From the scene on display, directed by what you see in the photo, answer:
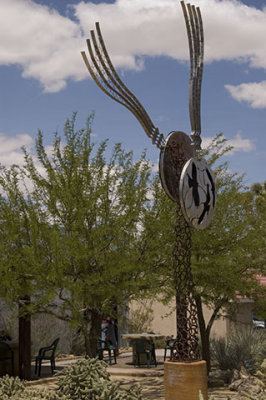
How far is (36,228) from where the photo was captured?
36.5 feet

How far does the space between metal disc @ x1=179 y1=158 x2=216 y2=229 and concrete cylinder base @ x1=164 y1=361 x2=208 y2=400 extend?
6.18ft

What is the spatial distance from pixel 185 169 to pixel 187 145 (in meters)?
0.83

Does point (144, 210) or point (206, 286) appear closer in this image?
point (144, 210)

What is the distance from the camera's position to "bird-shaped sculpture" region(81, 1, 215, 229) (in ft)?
27.9

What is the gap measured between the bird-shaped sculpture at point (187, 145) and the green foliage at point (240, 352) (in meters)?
7.14

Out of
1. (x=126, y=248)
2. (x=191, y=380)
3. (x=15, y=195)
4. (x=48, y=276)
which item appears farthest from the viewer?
(x=15, y=195)

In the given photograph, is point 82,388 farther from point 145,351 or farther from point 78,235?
point 145,351

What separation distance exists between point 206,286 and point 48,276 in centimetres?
449

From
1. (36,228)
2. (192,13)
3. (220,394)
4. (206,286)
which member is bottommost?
(220,394)

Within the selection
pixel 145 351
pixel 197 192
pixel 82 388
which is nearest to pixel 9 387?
pixel 82 388

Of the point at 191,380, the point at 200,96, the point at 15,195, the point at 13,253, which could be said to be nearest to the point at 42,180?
the point at 15,195

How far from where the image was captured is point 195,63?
369 inches

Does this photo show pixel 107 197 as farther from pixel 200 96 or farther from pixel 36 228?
pixel 200 96

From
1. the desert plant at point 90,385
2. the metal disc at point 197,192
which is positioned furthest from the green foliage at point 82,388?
the metal disc at point 197,192
